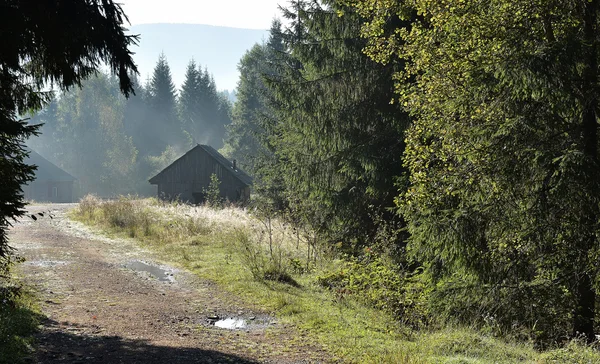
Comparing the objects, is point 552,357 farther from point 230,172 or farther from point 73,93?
point 73,93

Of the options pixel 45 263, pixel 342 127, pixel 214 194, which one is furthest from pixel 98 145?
pixel 342 127

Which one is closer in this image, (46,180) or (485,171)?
(485,171)

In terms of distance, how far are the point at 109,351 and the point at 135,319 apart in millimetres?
1869

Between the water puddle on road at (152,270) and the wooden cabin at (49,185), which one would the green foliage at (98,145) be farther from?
the water puddle on road at (152,270)

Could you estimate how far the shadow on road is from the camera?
250 inches

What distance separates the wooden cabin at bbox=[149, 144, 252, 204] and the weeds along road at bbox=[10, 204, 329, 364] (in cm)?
2597

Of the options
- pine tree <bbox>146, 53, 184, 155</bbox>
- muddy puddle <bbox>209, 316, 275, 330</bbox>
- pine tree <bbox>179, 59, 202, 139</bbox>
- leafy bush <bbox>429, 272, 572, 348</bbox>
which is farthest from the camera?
pine tree <bbox>179, 59, 202, 139</bbox>

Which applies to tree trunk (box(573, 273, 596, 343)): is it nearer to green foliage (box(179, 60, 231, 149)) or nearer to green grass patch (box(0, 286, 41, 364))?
green grass patch (box(0, 286, 41, 364))

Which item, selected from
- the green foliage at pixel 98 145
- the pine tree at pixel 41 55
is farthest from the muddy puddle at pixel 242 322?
the green foliage at pixel 98 145

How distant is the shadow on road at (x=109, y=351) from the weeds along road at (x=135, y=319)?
0.01 m

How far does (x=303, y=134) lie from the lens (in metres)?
16.3

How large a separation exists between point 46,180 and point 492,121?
221 ft

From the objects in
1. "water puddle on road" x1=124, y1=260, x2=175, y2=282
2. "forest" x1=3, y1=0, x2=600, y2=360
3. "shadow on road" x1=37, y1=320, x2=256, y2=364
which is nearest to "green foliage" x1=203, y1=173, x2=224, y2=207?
"water puddle on road" x1=124, y1=260, x2=175, y2=282

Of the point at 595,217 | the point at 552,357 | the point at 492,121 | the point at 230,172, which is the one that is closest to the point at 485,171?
the point at 492,121
